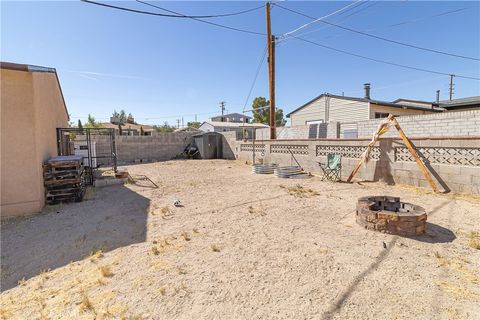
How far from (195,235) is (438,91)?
4428 centimetres

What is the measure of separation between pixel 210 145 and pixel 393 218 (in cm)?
1468

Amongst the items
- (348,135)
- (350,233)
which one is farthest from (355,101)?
(350,233)

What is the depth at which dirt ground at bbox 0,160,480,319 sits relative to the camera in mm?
2213

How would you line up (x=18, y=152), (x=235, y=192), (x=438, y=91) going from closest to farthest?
(x=18, y=152)
(x=235, y=192)
(x=438, y=91)

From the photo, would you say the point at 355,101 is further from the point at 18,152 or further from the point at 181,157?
the point at 18,152

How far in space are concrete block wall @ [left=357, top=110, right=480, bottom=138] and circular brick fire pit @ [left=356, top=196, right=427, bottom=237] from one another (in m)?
5.08

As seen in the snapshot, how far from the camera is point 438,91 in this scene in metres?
35.0

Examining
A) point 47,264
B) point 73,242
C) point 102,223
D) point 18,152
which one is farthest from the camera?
point 18,152

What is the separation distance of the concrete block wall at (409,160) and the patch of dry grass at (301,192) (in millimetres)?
2359

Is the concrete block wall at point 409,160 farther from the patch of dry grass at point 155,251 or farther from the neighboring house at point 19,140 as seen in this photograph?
the neighboring house at point 19,140

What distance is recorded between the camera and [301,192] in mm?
6820

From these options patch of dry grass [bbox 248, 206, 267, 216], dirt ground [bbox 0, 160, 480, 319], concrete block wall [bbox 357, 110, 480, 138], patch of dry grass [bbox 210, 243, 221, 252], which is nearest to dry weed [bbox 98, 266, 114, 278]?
dirt ground [bbox 0, 160, 480, 319]

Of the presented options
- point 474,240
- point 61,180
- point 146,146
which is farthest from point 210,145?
point 474,240

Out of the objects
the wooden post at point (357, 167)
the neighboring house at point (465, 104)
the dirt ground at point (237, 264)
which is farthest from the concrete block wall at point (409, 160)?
the neighboring house at point (465, 104)
